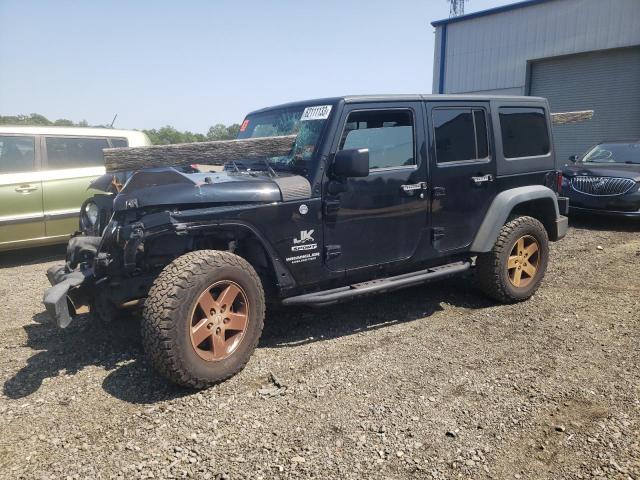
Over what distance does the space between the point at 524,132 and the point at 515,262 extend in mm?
1289

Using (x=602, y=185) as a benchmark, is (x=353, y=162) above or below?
above

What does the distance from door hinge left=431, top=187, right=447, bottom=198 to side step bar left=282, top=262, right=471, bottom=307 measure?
26.5 inches

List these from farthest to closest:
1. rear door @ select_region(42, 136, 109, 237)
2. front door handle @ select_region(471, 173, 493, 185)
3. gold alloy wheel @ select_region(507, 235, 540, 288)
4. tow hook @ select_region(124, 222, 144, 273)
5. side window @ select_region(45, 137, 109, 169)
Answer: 1. side window @ select_region(45, 137, 109, 169)
2. rear door @ select_region(42, 136, 109, 237)
3. gold alloy wheel @ select_region(507, 235, 540, 288)
4. front door handle @ select_region(471, 173, 493, 185)
5. tow hook @ select_region(124, 222, 144, 273)

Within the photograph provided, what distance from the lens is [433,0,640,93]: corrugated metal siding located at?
14.2 metres

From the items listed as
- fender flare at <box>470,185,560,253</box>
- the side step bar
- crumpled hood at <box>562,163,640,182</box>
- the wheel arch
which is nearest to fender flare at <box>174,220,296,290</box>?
the wheel arch

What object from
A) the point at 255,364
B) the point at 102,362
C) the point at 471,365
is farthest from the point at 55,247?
the point at 471,365

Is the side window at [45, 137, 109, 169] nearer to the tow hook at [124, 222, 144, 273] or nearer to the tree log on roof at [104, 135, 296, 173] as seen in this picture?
the tree log on roof at [104, 135, 296, 173]

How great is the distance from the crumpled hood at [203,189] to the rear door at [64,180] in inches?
141

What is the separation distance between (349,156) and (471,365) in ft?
5.66

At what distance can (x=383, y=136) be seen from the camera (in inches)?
153

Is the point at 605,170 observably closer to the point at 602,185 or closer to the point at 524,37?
the point at 602,185

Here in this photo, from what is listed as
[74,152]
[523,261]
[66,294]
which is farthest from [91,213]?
[523,261]

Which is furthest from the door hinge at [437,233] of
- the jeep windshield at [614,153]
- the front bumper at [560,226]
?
the jeep windshield at [614,153]

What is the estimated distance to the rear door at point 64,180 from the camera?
6.56 m
